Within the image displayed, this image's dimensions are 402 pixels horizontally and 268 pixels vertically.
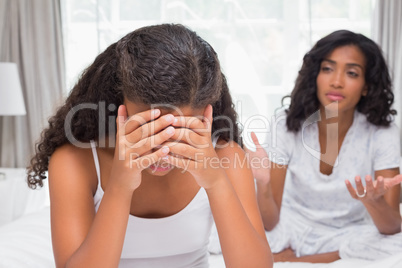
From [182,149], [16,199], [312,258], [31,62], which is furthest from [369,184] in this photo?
[31,62]

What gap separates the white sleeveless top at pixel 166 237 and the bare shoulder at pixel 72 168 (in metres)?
0.02

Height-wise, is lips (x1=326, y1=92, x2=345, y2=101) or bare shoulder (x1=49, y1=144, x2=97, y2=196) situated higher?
lips (x1=326, y1=92, x2=345, y2=101)

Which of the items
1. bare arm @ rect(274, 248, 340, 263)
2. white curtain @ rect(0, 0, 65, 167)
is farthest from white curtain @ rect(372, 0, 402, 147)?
white curtain @ rect(0, 0, 65, 167)

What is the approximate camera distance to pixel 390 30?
11.4 ft

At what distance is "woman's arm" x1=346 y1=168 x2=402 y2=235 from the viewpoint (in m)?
1.62

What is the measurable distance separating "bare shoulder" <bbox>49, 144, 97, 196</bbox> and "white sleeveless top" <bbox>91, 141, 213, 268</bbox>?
20mm

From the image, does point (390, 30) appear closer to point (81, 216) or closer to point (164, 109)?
point (164, 109)

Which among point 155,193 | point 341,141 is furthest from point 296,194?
point 155,193

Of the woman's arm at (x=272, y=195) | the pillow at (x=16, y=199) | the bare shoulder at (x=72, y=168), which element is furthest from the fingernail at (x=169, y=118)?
the pillow at (x=16, y=199)

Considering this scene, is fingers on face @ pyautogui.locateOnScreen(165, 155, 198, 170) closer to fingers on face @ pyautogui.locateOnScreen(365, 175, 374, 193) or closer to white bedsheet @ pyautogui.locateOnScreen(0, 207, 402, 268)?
white bedsheet @ pyautogui.locateOnScreen(0, 207, 402, 268)

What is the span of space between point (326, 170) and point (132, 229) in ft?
3.87

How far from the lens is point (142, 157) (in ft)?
3.22

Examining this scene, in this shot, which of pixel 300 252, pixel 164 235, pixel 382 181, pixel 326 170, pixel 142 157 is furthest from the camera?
pixel 326 170

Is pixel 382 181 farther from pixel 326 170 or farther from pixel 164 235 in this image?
pixel 164 235
